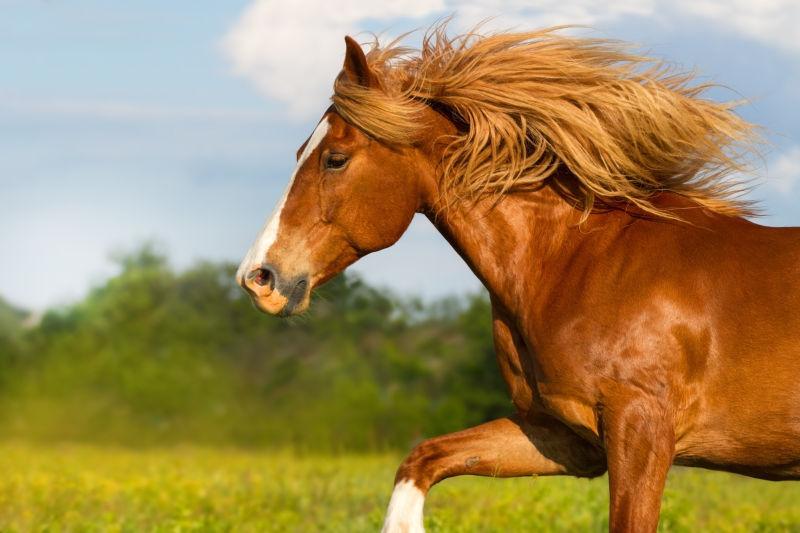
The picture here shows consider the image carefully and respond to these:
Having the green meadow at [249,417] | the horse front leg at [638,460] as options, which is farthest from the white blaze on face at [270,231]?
the horse front leg at [638,460]

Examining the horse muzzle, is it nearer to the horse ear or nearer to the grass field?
the horse ear

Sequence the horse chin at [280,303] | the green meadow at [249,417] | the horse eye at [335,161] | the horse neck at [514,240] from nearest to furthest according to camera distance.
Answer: the horse chin at [280,303] < the horse eye at [335,161] < the horse neck at [514,240] < the green meadow at [249,417]

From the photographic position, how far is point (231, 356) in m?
12.3

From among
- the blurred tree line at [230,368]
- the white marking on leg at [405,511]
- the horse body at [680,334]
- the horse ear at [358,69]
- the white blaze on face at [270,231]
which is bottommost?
the white marking on leg at [405,511]

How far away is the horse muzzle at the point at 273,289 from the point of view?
4.03 meters

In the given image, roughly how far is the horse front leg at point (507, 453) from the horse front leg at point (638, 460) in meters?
0.55

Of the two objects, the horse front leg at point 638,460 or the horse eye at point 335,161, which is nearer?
the horse front leg at point 638,460

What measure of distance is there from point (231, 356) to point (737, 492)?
6.07 metres

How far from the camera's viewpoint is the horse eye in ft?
13.7

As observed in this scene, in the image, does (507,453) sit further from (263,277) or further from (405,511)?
(263,277)

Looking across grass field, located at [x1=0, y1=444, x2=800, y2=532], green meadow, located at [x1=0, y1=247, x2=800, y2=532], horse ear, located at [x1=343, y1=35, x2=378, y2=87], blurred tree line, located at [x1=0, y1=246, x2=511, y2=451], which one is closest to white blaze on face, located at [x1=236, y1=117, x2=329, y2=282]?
horse ear, located at [x1=343, y1=35, x2=378, y2=87]

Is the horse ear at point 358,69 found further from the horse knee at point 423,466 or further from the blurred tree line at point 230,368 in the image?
the blurred tree line at point 230,368

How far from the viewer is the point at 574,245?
4.29 meters

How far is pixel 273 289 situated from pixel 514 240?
3.38 ft
